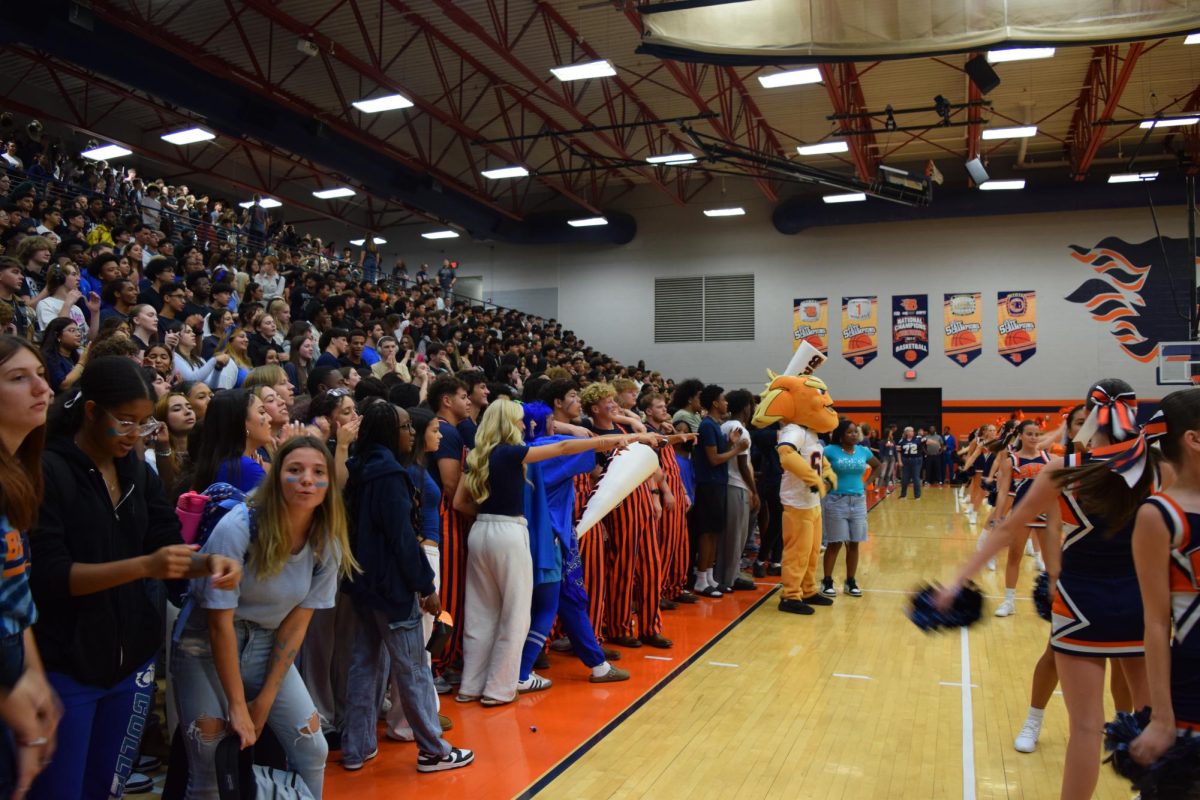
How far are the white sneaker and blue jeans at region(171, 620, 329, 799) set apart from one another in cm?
327

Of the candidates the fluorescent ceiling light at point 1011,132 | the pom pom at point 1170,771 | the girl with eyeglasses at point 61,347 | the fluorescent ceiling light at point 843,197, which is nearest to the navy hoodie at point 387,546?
the pom pom at point 1170,771

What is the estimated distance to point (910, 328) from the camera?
76.5 ft

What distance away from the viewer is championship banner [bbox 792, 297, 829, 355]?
23.9 meters

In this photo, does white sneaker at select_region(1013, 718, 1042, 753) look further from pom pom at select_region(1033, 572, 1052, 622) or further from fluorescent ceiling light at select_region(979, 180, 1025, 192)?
fluorescent ceiling light at select_region(979, 180, 1025, 192)

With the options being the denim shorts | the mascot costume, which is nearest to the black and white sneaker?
the mascot costume

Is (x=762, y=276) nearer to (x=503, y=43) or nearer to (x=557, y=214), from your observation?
(x=557, y=214)

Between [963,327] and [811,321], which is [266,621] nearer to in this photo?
[811,321]

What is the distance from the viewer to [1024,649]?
6.32 metres

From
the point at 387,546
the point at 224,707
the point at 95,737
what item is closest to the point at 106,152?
the point at 387,546

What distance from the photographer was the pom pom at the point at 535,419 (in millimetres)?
5945

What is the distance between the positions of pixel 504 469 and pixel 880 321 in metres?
20.6

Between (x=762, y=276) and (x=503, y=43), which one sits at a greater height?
(x=503, y=43)

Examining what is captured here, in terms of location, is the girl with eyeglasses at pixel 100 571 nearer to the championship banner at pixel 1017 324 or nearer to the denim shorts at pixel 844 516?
the denim shorts at pixel 844 516

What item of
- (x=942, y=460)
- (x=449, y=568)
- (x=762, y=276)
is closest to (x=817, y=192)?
(x=762, y=276)
